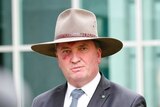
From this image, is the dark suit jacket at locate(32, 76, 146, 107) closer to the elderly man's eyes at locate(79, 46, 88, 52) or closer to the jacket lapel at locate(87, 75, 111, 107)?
the jacket lapel at locate(87, 75, 111, 107)

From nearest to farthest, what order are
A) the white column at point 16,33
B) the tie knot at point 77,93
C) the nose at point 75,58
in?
the nose at point 75,58, the tie knot at point 77,93, the white column at point 16,33

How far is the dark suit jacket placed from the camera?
96.6 inches

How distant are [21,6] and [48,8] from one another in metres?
0.35

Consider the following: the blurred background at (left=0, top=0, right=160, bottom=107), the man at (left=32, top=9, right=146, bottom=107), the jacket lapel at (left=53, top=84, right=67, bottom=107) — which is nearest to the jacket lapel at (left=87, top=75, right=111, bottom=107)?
the man at (left=32, top=9, right=146, bottom=107)

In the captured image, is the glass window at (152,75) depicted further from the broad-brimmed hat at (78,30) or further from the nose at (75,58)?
the nose at (75,58)

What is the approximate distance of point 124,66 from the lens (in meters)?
6.09

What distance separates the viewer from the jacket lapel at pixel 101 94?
2.49m

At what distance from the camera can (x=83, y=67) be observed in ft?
8.05

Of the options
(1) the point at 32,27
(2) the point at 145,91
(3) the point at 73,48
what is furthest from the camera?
(1) the point at 32,27

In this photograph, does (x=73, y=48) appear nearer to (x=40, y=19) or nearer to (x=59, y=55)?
(x=59, y=55)

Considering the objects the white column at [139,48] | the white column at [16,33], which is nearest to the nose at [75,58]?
the white column at [139,48]

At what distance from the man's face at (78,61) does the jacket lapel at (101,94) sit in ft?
0.23

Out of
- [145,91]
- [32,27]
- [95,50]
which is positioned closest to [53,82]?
[32,27]

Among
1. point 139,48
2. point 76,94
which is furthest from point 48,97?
point 139,48
